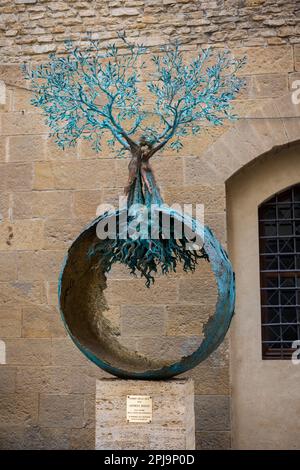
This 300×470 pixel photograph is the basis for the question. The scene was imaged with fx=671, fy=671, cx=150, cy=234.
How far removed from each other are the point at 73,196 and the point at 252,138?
1605mm

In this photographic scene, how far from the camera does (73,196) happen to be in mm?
5805

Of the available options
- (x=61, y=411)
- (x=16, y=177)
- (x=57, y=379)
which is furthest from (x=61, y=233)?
(x=61, y=411)

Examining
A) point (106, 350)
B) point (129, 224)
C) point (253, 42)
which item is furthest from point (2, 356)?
point (253, 42)

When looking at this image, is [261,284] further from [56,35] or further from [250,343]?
[56,35]

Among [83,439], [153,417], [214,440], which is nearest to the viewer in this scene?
[153,417]

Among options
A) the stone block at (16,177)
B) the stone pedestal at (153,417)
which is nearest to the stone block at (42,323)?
the stone block at (16,177)

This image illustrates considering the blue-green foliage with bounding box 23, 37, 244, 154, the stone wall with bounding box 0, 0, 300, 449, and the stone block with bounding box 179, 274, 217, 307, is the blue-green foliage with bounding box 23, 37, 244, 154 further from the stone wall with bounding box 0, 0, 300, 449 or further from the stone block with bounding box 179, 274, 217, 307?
the stone block with bounding box 179, 274, 217, 307

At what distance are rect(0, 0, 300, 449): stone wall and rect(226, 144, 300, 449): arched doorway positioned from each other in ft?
0.88

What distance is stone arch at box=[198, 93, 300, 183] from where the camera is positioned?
222 inches

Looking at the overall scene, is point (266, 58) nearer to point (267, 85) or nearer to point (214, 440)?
point (267, 85)

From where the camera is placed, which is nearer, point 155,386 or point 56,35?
point 155,386

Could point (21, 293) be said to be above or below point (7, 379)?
above

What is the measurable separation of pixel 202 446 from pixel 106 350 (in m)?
2.02

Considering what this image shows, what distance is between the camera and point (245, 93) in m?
5.73
